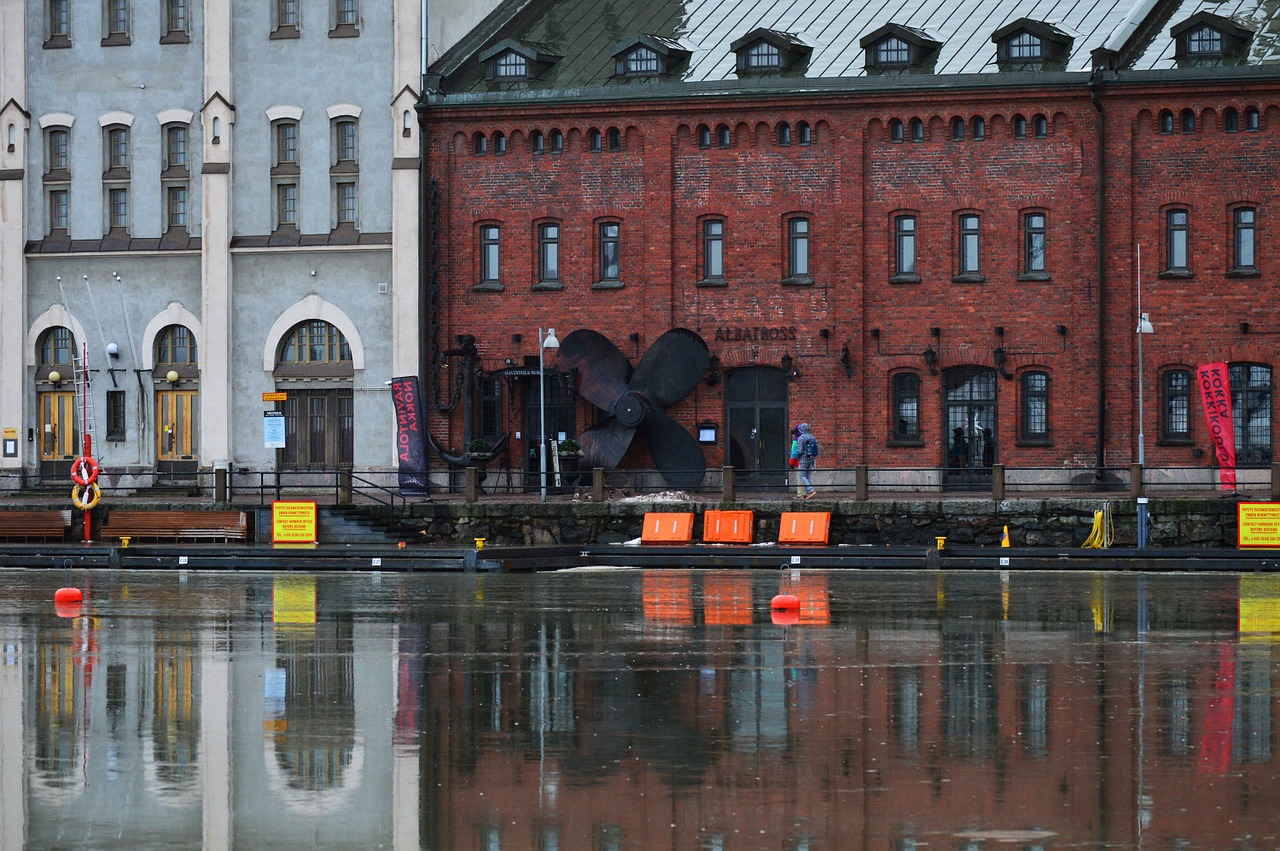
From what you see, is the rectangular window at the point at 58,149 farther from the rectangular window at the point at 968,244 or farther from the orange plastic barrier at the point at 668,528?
the rectangular window at the point at 968,244

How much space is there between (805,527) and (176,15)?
21.6 m

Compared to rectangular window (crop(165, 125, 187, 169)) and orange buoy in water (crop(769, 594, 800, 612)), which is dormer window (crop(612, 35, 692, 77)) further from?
orange buoy in water (crop(769, 594, 800, 612))

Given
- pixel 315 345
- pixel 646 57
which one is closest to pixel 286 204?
pixel 315 345

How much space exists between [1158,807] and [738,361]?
33.4 metres

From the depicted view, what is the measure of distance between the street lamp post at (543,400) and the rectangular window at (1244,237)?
49.1 feet

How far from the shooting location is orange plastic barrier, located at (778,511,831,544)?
3772 centimetres

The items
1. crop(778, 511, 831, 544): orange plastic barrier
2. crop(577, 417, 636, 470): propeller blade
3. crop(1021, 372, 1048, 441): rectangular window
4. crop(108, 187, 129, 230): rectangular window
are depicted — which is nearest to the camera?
crop(778, 511, 831, 544): orange plastic barrier

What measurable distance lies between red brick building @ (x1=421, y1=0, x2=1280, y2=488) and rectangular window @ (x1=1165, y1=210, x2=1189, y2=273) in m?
0.07

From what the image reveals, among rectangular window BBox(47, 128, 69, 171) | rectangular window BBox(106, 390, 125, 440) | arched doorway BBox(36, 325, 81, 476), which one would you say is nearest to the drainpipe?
rectangular window BBox(106, 390, 125, 440)

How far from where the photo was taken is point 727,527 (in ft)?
126

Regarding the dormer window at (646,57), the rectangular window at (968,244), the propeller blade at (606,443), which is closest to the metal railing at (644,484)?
the propeller blade at (606,443)

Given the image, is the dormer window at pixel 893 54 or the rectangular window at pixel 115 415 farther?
the rectangular window at pixel 115 415

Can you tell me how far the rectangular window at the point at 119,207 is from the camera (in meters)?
48.7

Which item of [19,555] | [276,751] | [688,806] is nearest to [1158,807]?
[688,806]
